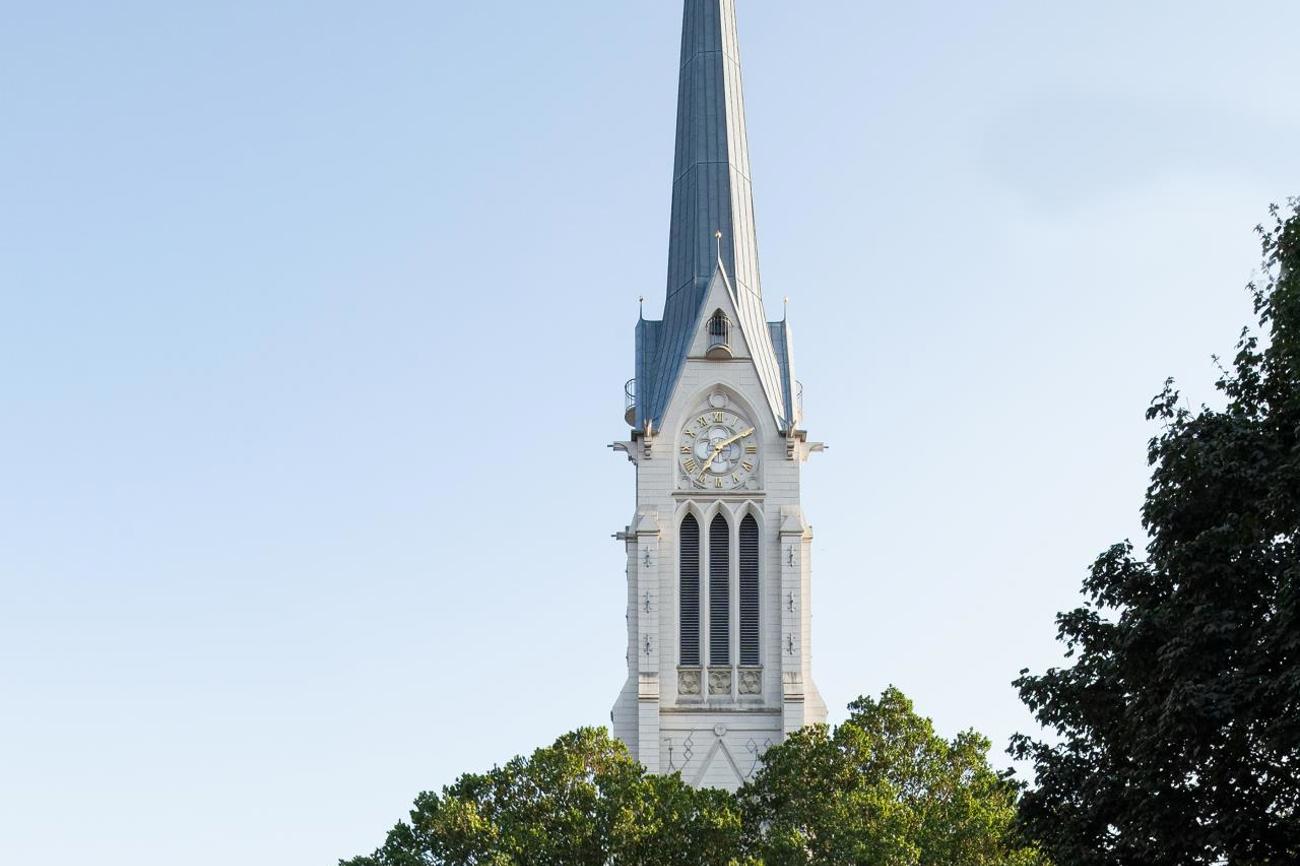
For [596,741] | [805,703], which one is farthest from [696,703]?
[596,741]

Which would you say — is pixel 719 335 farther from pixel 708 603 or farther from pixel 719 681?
pixel 719 681

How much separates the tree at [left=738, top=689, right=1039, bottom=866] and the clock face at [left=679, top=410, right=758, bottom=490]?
50.5ft

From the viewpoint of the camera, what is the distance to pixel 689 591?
71188 mm

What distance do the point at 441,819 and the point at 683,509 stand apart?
21.0 meters

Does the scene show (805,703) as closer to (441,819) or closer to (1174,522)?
(441,819)

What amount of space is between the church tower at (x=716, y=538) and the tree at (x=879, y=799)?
472 inches

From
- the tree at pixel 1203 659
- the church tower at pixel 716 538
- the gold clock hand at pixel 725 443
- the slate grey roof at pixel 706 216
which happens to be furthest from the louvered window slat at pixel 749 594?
the tree at pixel 1203 659

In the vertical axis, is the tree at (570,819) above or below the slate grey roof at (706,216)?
below

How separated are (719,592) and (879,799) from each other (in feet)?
63.9

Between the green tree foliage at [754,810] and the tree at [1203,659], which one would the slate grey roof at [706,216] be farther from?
A: the tree at [1203,659]

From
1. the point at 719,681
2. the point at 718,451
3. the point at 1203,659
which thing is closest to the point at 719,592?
the point at 719,681

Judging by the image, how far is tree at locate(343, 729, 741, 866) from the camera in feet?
165

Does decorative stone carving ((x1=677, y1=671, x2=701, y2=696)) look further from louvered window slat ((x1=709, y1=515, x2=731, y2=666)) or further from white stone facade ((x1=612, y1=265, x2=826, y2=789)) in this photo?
louvered window slat ((x1=709, y1=515, x2=731, y2=666))

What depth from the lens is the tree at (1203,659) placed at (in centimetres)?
2966
